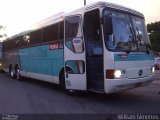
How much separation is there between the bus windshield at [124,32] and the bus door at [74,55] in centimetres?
140

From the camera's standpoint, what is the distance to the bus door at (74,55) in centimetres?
1059

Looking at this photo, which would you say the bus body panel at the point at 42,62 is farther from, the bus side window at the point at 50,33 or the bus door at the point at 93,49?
the bus door at the point at 93,49

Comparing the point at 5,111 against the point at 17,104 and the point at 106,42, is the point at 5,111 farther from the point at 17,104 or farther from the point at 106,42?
the point at 106,42

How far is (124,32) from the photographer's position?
990 centimetres

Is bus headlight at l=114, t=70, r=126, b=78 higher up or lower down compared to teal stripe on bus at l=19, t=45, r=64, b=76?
lower down

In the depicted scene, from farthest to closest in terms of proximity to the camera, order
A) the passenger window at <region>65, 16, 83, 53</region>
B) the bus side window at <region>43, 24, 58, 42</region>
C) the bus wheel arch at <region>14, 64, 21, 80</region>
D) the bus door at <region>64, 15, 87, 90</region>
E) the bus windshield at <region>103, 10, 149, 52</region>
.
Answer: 1. the bus wheel arch at <region>14, 64, 21, 80</region>
2. the bus side window at <region>43, 24, 58, 42</region>
3. the passenger window at <region>65, 16, 83, 53</region>
4. the bus door at <region>64, 15, 87, 90</region>
5. the bus windshield at <region>103, 10, 149, 52</region>

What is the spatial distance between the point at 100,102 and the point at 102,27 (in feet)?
8.30

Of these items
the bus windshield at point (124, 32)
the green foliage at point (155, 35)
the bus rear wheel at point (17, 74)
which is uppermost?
the green foliage at point (155, 35)

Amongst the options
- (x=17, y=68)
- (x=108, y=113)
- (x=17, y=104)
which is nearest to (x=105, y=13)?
(x=108, y=113)

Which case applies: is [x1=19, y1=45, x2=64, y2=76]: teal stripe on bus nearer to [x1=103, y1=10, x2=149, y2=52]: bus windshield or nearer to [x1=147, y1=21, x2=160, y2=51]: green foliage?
[x1=103, y1=10, x2=149, y2=52]: bus windshield

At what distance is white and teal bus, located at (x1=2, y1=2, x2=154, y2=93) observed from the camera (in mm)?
9391

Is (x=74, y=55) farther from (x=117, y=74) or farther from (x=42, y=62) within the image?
(x=42, y=62)

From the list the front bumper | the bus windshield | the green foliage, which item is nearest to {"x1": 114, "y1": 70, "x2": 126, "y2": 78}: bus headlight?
the front bumper

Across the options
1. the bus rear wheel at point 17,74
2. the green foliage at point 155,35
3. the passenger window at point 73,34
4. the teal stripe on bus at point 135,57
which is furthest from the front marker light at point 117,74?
the green foliage at point 155,35
